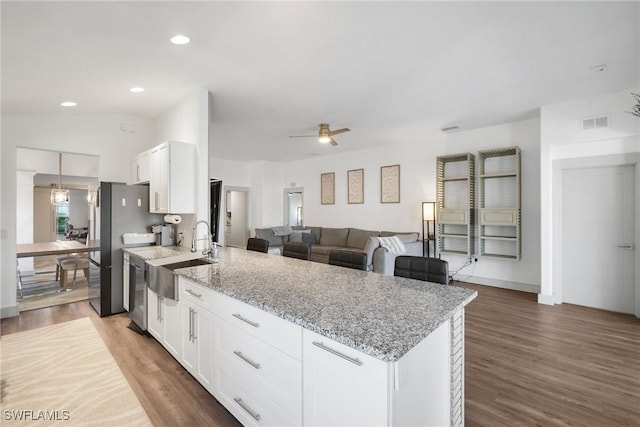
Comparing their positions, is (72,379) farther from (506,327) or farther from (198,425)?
(506,327)

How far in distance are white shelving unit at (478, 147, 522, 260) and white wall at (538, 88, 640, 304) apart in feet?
1.40

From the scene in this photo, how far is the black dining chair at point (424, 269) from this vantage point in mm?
2301

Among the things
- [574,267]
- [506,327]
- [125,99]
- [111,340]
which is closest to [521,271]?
[574,267]

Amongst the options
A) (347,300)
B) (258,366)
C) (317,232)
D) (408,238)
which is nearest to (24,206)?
(317,232)

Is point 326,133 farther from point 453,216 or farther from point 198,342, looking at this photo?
point 198,342

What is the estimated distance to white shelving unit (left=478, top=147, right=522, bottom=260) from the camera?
4871 millimetres

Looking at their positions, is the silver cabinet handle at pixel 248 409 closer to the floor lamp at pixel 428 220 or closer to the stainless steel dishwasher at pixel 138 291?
the stainless steel dishwasher at pixel 138 291

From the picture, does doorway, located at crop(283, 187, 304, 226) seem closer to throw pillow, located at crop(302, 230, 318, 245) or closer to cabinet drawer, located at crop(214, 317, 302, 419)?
throw pillow, located at crop(302, 230, 318, 245)

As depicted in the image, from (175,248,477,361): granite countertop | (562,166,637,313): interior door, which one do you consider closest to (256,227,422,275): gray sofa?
(562,166,637,313): interior door

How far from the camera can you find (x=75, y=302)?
14.7 ft

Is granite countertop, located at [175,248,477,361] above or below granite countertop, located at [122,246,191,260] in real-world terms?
below

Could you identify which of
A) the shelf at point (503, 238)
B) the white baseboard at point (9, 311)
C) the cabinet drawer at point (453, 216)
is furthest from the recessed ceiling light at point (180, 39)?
the shelf at point (503, 238)

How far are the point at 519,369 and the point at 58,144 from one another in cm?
581

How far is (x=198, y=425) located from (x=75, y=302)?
3.78 m
